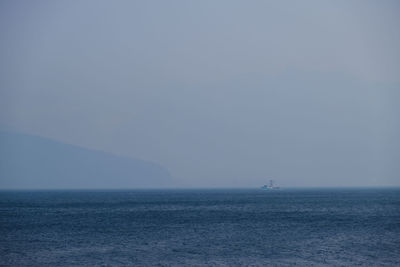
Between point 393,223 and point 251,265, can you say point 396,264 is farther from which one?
point 393,223

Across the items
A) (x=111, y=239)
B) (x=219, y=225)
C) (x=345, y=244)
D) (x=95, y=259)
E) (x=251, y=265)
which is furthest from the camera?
(x=219, y=225)

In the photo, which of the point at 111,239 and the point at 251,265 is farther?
the point at 111,239

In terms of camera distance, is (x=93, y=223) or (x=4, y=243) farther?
(x=93, y=223)

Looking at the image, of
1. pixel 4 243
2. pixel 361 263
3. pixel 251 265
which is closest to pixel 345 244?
pixel 361 263

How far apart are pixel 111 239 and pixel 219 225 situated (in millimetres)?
20504

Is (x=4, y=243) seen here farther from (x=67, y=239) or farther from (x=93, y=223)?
(x=93, y=223)

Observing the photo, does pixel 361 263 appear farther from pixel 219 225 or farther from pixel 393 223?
pixel 393 223

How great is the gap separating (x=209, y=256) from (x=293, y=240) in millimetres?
14290

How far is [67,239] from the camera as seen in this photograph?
189 ft

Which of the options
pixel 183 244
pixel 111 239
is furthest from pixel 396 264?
pixel 111 239

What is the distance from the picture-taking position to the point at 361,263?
138 feet

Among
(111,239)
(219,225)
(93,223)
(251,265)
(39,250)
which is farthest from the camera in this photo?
(93,223)

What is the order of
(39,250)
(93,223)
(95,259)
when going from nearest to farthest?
(95,259) < (39,250) < (93,223)

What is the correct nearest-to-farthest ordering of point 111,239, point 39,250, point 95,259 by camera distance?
point 95,259, point 39,250, point 111,239
